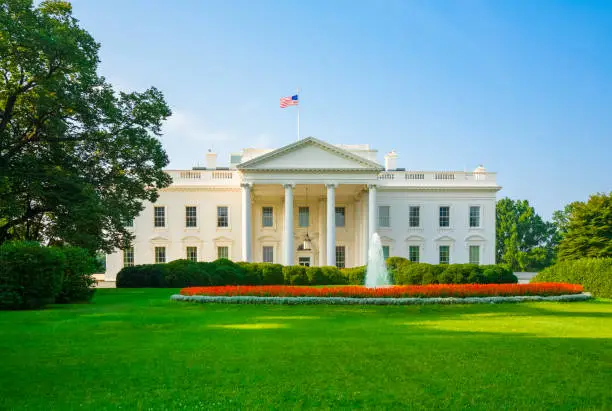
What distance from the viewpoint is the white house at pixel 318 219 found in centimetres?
4659

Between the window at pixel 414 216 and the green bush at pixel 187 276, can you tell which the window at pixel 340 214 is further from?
the green bush at pixel 187 276

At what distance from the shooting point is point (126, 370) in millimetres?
8289

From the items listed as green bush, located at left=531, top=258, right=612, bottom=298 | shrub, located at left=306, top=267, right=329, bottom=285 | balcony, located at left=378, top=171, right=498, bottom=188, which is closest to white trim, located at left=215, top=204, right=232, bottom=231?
shrub, located at left=306, top=267, right=329, bottom=285

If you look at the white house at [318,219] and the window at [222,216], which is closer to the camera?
the white house at [318,219]

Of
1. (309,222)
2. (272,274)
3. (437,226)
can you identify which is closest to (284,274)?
(272,274)

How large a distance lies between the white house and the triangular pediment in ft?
9.81

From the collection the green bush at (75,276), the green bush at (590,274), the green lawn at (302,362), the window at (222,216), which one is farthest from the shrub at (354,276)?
the green lawn at (302,362)

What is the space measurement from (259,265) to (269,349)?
87.9ft

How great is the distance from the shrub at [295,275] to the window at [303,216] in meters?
10.9

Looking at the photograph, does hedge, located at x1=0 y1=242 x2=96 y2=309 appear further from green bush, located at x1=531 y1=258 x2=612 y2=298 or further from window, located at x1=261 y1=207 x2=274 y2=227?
window, located at x1=261 y1=207 x2=274 y2=227

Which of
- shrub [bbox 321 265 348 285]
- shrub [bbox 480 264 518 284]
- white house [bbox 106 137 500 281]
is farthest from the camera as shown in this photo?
white house [bbox 106 137 500 281]

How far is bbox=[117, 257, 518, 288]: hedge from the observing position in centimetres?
3075

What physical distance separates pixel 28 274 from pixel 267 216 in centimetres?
3086

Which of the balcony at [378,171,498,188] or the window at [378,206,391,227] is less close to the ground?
the balcony at [378,171,498,188]
